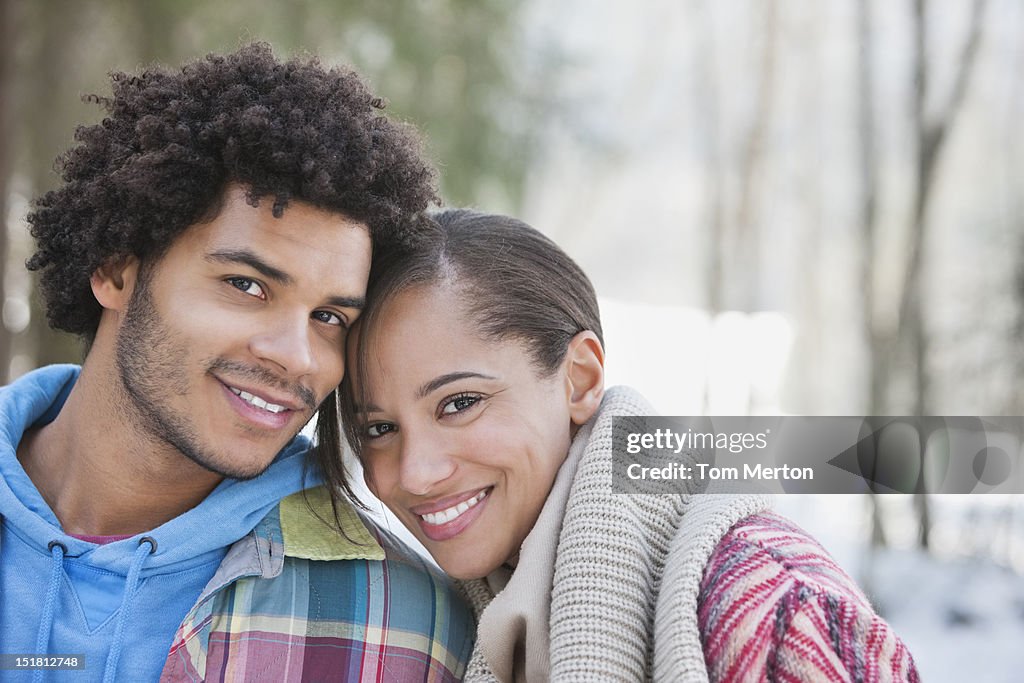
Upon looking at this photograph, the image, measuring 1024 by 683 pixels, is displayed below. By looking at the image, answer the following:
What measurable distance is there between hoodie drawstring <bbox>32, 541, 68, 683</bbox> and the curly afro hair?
556 mm

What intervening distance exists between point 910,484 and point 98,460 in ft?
10.1

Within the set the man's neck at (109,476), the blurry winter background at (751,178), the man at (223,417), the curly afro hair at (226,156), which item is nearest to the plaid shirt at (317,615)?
the man at (223,417)

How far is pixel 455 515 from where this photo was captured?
1.83 meters

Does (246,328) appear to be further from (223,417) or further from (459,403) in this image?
(459,403)

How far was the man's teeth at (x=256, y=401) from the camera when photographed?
6.00 feet

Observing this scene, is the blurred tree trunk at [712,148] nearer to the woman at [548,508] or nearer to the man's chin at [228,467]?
the woman at [548,508]

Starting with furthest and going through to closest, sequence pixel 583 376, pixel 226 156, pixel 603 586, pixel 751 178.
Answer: pixel 751 178 < pixel 583 376 < pixel 226 156 < pixel 603 586

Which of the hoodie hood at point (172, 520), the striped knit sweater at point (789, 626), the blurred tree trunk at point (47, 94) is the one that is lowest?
the striped knit sweater at point (789, 626)

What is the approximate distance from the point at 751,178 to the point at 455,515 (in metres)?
5.03

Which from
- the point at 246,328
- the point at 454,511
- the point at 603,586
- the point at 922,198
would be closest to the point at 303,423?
the point at 246,328

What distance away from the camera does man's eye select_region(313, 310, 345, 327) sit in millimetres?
1899

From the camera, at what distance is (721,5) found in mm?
6723

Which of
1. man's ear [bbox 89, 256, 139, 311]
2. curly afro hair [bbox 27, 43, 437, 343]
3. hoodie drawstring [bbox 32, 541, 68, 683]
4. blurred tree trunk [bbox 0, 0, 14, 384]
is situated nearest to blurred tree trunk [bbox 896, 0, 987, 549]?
curly afro hair [bbox 27, 43, 437, 343]

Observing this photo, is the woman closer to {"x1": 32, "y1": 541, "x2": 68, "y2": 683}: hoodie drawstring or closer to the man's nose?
the man's nose
